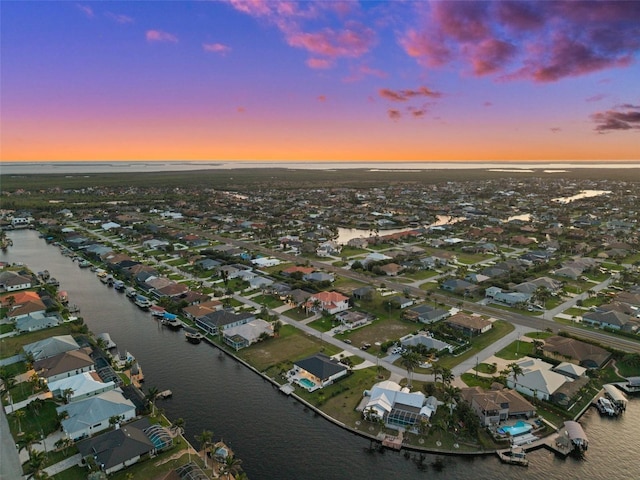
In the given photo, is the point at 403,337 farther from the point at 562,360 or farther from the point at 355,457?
the point at 355,457

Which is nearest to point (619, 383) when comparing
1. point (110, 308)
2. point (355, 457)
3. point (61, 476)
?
point (355, 457)

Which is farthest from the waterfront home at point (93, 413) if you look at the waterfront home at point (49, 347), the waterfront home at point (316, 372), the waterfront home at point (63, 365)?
the waterfront home at point (316, 372)

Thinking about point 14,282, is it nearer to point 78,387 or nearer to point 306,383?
point 78,387

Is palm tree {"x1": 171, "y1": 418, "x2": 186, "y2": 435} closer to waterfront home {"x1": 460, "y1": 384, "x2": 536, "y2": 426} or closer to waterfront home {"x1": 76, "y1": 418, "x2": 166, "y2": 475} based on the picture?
waterfront home {"x1": 76, "y1": 418, "x2": 166, "y2": 475}

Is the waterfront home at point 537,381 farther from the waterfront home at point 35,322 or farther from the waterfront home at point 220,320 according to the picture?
the waterfront home at point 35,322

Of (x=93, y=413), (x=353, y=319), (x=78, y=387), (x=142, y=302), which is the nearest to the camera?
(x=93, y=413)

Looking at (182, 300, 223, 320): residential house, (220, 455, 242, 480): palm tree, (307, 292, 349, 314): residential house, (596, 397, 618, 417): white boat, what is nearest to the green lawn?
(596, 397, 618, 417): white boat

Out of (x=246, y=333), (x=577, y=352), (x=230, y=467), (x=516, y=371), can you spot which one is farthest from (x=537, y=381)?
(x=246, y=333)
